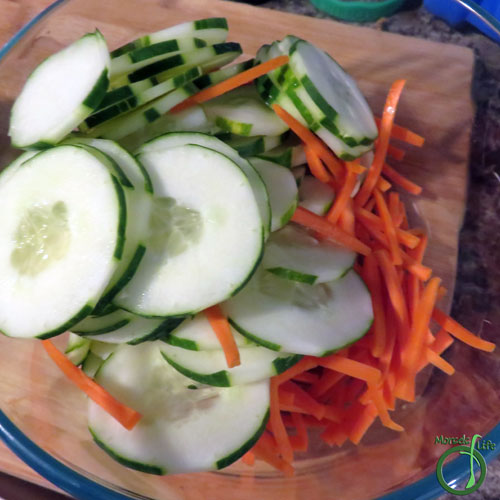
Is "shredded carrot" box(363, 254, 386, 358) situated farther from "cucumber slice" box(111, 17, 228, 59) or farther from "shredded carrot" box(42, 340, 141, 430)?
"cucumber slice" box(111, 17, 228, 59)

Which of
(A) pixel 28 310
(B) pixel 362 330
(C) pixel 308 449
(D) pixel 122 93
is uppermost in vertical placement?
(D) pixel 122 93

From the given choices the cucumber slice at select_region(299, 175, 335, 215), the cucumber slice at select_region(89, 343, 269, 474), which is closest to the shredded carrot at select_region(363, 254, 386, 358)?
the cucumber slice at select_region(299, 175, 335, 215)

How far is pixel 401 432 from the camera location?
1104 mm

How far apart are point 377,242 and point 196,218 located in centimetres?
48

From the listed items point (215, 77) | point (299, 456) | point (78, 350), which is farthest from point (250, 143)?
point (299, 456)

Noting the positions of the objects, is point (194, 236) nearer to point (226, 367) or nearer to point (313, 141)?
point (226, 367)

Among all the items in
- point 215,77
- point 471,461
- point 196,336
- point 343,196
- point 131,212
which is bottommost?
point 471,461

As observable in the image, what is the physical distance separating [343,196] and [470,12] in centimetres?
79

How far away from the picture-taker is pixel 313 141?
1095 millimetres

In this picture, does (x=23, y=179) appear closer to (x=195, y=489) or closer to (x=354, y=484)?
(x=195, y=489)

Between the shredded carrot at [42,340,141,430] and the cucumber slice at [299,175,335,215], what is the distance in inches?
22.4

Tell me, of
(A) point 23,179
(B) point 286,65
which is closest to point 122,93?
(A) point 23,179

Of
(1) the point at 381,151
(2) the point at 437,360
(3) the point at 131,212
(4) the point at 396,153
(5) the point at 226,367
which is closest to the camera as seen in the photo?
(3) the point at 131,212

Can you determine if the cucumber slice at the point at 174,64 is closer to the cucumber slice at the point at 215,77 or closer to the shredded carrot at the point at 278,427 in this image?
the cucumber slice at the point at 215,77
